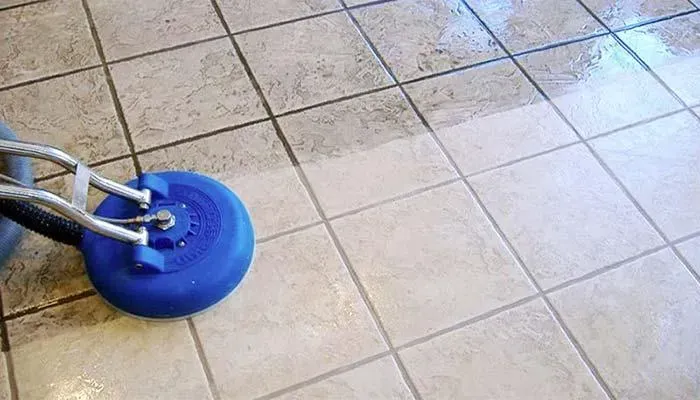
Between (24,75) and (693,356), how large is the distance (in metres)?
1.20

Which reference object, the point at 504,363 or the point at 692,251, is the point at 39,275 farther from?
Result: the point at 692,251

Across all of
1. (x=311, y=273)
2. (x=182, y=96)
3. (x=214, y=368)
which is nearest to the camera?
(x=214, y=368)

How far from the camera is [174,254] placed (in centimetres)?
107

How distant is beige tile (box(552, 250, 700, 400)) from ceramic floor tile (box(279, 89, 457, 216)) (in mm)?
307

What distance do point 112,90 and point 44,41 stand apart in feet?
0.65

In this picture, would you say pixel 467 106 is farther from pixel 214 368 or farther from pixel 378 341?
pixel 214 368

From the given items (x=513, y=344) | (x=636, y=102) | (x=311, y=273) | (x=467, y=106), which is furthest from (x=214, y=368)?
(x=636, y=102)

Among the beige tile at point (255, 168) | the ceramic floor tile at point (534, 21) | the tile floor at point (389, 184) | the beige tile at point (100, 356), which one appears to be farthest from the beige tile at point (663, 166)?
the beige tile at point (100, 356)

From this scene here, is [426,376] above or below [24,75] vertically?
below

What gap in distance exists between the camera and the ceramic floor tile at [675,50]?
4.68 feet

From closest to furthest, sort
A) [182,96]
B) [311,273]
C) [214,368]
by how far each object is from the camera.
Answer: [214,368], [311,273], [182,96]

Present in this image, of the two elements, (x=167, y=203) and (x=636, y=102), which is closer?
(x=167, y=203)

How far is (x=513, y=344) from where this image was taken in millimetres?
1069

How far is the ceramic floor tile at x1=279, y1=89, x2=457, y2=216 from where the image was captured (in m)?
1.23
